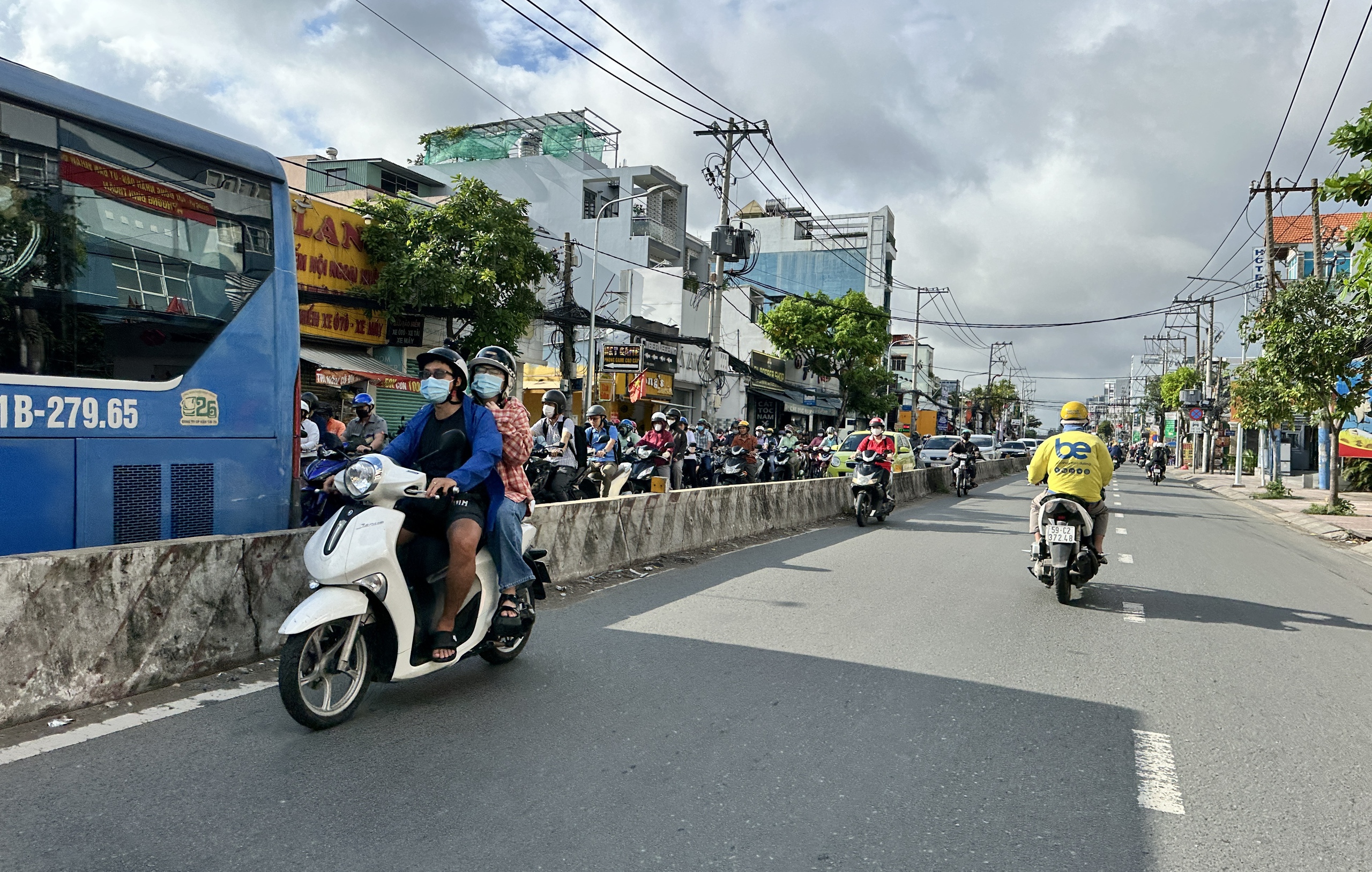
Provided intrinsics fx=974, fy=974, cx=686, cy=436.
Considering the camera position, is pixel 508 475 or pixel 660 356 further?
pixel 660 356

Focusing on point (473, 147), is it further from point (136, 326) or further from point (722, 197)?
point (136, 326)

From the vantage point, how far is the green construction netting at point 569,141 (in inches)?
1620

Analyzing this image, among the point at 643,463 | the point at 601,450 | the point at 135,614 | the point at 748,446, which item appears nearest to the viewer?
the point at 135,614

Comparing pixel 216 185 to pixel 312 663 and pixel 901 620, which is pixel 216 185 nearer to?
pixel 312 663

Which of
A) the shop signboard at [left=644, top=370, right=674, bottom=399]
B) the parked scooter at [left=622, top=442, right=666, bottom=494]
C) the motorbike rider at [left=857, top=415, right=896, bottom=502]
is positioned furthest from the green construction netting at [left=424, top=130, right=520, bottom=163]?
the motorbike rider at [left=857, top=415, right=896, bottom=502]

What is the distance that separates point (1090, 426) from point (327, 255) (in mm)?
16851

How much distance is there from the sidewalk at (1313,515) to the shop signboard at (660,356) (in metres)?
18.1

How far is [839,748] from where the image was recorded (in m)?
4.19

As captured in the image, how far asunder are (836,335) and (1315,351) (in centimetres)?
2698

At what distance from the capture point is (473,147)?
42688 mm

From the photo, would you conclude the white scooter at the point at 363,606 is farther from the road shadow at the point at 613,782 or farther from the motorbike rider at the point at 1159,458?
the motorbike rider at the point at 1159,458

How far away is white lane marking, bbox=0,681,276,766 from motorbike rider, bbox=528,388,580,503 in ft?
24.7

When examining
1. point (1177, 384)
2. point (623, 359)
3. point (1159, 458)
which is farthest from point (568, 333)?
point (1177, 384)

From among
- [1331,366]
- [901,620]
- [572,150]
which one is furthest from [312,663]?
[572,150]
